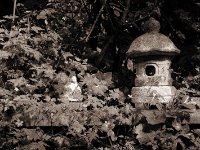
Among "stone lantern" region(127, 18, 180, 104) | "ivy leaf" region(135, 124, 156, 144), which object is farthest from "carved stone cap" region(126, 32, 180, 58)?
"ivy leaf" region(135, 124, 156, 144)

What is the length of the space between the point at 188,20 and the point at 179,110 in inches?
99.4

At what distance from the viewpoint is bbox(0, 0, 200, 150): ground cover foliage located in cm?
410

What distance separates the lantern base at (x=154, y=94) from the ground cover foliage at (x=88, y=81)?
0.10 meters

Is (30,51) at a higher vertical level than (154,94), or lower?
higher

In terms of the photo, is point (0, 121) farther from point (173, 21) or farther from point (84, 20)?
point (173, 21)

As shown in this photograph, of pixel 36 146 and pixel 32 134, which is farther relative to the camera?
pixel 32 134

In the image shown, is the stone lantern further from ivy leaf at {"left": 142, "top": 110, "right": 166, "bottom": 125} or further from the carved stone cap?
ivy leaf at {"left": 142, "top": 110, "right": 166, "bottom": 125}

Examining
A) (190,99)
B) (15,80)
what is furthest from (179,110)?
(15,80)

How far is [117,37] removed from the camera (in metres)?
5.93

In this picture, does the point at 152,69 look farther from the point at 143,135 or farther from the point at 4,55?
the point at 4,55

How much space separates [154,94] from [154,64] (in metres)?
0.42

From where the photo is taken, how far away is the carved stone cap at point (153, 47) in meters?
4.54

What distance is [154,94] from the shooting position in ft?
15.2

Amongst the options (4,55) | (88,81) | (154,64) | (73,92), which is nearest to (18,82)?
(4,55)
